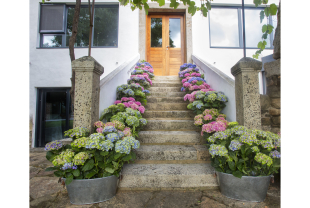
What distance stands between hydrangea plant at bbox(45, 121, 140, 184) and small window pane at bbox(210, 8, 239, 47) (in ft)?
18.2

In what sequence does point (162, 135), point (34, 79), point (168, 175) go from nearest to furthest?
point (168, 175) < point (162, 135) < point (34, 79)

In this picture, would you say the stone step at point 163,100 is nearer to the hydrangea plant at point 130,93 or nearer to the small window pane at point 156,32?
the hydrangea plant at point 130,93

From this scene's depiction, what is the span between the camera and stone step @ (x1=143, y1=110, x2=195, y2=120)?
3229mm

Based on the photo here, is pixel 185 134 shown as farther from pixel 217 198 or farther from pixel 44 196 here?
pixel 44 196

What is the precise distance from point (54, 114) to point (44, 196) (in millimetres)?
4074

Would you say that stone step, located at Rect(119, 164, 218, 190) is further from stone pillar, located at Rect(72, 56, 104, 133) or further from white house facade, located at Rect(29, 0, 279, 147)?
white house facade, located at Rect(29, 0, 279, 147)

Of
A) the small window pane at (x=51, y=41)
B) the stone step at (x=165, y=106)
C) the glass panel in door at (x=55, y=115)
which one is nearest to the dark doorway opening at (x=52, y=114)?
the glass panel in door at (x=55, y=115)

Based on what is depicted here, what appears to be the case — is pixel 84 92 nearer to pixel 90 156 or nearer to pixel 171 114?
pixel 90 156

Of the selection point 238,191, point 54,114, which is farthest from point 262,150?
point 54,114

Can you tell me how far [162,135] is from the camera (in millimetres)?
2582

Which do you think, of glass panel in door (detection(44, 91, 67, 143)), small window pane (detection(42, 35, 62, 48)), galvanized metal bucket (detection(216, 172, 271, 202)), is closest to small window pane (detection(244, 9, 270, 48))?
galvanized metal bucket (detection(216, 172, 271, 202))

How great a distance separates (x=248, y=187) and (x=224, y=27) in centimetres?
587

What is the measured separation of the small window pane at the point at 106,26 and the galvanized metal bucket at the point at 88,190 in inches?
197

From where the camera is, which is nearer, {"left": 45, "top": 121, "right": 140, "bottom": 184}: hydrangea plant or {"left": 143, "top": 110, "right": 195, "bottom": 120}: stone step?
{"left": 45, "top": 121, "right": 140, "bottom": 184}: hydrangea plant
